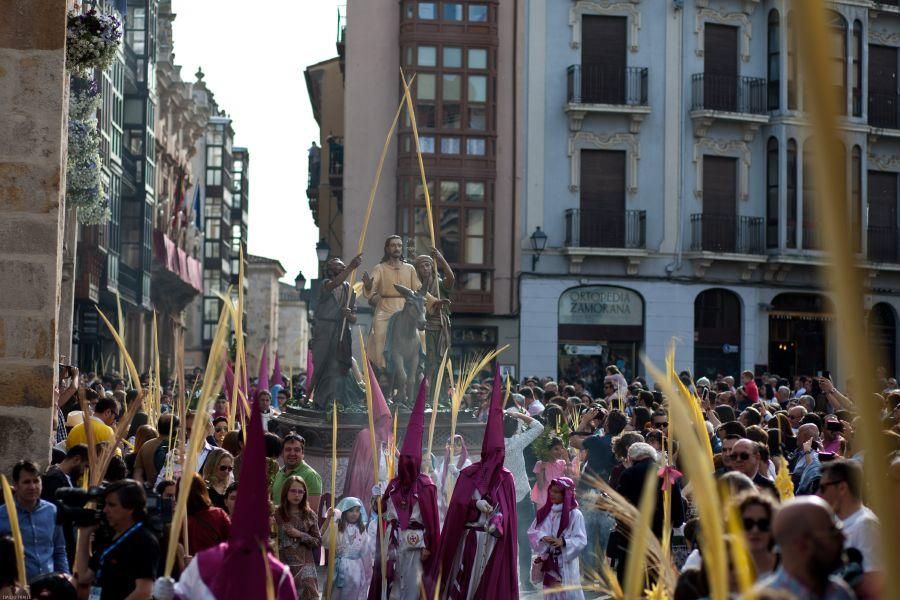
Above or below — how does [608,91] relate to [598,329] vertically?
above

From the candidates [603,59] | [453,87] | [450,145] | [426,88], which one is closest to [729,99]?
[603,59]

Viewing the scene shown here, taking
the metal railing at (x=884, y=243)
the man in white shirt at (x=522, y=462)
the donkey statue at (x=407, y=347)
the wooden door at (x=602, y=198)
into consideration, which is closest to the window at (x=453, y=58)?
the wooden door at (x=602, y=198)

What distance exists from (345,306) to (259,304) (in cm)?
7896

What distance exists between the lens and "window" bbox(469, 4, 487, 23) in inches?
1372

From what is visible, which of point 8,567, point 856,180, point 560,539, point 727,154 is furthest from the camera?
point 856,180

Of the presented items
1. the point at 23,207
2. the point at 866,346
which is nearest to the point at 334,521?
the point at 23,207

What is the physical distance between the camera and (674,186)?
34938 mm

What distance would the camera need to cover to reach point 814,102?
2.62 metres

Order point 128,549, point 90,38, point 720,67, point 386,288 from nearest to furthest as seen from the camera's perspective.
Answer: point 128,549 < point 90,38 < point 386,288 < point 720,67

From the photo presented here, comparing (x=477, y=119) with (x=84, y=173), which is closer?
(x=84, y=173)

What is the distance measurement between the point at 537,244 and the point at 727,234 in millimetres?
4724

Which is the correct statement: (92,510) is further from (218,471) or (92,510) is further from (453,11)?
(453,11)

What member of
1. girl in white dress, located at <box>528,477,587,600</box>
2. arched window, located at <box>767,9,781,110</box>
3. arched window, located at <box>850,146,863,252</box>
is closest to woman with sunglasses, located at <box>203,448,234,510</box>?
girl in white dress, located at <box>528,477,587,600</box>

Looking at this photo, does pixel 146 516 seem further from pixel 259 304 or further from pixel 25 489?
pixel 259 304
